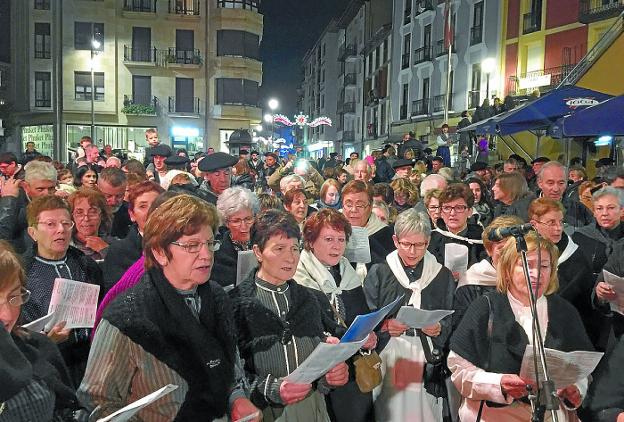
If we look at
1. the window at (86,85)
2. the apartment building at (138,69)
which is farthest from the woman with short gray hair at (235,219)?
the window at (86,85)

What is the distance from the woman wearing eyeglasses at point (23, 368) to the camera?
2.26 metres

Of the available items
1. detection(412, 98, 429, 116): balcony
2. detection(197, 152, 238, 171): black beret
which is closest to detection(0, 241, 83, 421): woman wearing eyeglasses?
detection(197, 152, 238, 171): black beret

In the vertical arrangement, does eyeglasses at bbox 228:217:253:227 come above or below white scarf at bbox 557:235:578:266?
above

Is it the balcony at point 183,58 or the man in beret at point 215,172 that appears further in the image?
the balcony at point 183,58

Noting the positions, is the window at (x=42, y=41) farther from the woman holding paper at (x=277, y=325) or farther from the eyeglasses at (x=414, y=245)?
the woman holding paper at (x=277, y=325)

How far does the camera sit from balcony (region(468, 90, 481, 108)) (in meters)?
31.1

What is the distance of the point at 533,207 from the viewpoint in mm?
4961

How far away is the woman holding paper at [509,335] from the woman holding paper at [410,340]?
88cm

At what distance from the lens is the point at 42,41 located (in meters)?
38.9

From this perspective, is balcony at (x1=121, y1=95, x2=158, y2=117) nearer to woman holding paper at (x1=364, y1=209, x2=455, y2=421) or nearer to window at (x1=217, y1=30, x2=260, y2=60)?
window at (x1=217, y1=30, x2=260, y2=60)

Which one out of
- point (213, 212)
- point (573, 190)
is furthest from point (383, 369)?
point (573, 190)

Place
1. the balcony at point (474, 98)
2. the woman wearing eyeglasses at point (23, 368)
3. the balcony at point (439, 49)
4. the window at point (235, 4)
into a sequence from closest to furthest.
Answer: the woman wearing eyeglasses at point (23, 368) < the balcony at point (474, 98) < the balcony at point (439, 49) < the window at point (235, 4)

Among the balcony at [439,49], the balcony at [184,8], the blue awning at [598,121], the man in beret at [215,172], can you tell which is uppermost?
the balcony at [184,8]

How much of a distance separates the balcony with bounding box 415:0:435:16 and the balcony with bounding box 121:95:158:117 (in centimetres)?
1693
